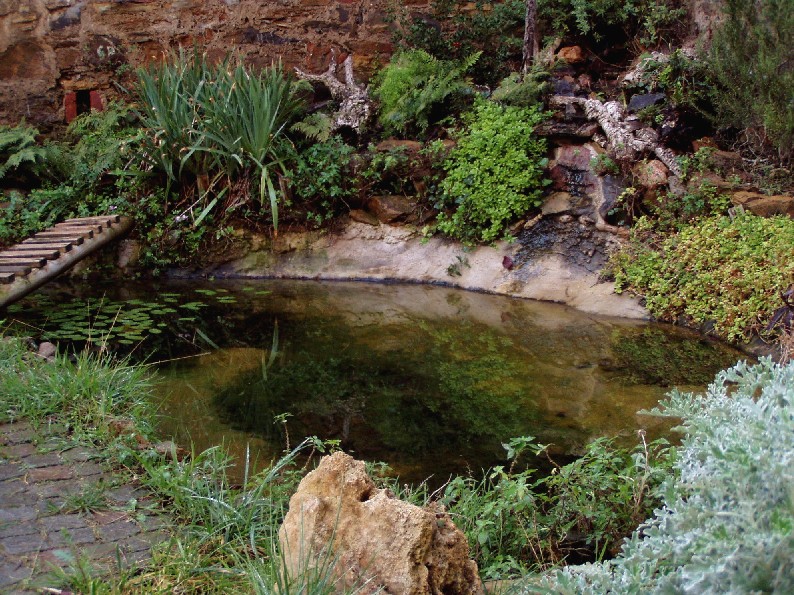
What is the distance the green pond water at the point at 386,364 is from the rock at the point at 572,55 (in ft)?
9.84

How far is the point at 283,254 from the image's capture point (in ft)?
24.5

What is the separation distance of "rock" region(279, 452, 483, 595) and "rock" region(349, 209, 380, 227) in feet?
18.4

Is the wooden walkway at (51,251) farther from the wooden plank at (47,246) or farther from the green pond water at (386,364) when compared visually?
the green pond water at (386,364)

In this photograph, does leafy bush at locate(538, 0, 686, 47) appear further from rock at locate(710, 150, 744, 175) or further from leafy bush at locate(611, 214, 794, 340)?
leafy bush at locate(611, 214, 794, 340)

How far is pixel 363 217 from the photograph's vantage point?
745cm

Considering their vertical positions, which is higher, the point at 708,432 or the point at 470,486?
the point at 708,432

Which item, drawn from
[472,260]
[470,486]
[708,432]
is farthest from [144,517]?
[472,260]

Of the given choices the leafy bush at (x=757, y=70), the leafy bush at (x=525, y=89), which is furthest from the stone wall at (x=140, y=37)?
the leafy bush at (x=757, y=70)

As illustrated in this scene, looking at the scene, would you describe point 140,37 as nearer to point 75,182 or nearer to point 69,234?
point 75,182

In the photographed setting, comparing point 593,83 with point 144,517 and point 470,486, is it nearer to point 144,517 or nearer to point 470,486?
point 470,486

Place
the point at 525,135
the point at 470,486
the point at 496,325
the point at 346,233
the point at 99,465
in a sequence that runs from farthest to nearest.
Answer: the point at 346,233, the point at 525,135, the point at 496,325, the point at 470,486, the point at 99,465

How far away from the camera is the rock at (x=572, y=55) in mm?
7707

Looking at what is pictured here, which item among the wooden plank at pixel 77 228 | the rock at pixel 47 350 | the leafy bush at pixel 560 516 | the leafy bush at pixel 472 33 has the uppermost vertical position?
the leafy bush at pixel 472 33

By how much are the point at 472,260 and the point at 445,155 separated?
44.0 inches
